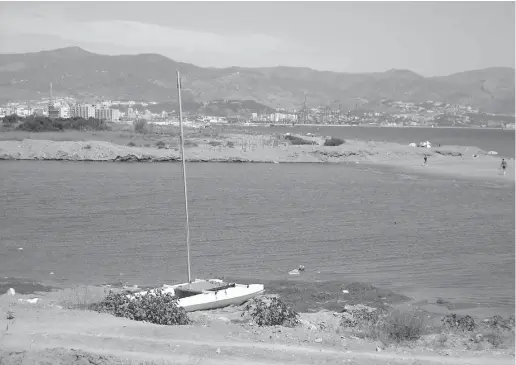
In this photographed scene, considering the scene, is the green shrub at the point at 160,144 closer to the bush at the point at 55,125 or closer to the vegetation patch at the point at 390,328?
the bush at the point at 55,125

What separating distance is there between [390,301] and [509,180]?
124ft

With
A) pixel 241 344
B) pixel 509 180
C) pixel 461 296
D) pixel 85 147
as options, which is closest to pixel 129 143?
pixel 85 147

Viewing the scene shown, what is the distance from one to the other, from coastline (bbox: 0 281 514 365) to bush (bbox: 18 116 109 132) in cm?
7153

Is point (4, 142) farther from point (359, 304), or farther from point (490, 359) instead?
point (490, 359)

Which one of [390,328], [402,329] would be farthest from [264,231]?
[402,329]

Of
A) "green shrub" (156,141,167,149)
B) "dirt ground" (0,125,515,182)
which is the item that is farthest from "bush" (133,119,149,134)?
"green shrub" (156,141,167,149)

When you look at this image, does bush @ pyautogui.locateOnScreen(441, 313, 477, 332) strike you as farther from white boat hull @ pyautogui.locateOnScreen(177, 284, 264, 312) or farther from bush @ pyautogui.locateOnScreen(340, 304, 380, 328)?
white boat hull @ pyautogui.locateOnScreen(177, 284, 264, 312)

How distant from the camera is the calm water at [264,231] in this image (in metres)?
20.5

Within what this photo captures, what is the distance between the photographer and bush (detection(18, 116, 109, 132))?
8212 centimetres

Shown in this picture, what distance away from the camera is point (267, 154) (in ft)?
229

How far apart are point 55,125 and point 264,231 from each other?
62.5 meters

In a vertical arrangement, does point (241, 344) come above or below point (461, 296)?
above

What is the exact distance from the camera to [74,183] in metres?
43.0

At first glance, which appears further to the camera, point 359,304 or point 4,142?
point 4,142
